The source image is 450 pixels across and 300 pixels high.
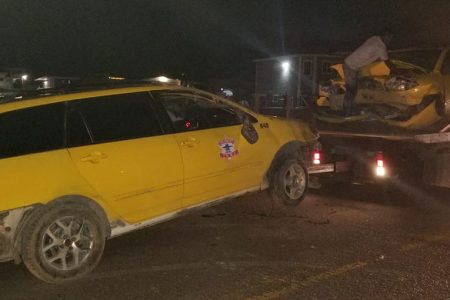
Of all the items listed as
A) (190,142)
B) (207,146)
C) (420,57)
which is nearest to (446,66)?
(420,57)

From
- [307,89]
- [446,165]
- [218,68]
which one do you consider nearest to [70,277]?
[446,165]

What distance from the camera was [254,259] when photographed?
15.8ft

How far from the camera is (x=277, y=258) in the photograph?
4848 millimetres

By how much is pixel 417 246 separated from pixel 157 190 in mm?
2707

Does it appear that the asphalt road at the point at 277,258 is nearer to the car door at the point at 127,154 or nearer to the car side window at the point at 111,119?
the car door at the point at 127,154

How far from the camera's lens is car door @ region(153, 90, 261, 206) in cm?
517

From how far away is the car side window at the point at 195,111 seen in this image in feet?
17.7

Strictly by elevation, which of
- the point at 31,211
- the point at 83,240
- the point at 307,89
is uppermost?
the point at 307,89

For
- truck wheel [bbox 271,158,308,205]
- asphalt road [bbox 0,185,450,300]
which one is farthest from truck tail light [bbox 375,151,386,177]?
truck wheel [bbox 271,158,308,205]

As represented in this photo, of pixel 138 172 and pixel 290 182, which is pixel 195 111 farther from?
pixel 290 182

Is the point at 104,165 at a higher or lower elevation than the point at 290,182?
higher

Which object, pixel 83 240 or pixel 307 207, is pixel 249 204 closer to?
pixel 307 207

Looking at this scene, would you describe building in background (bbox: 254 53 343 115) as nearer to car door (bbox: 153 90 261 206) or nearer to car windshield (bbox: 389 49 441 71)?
car windshield (bbox: 389 49 441 71)

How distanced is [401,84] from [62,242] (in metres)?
5.53
